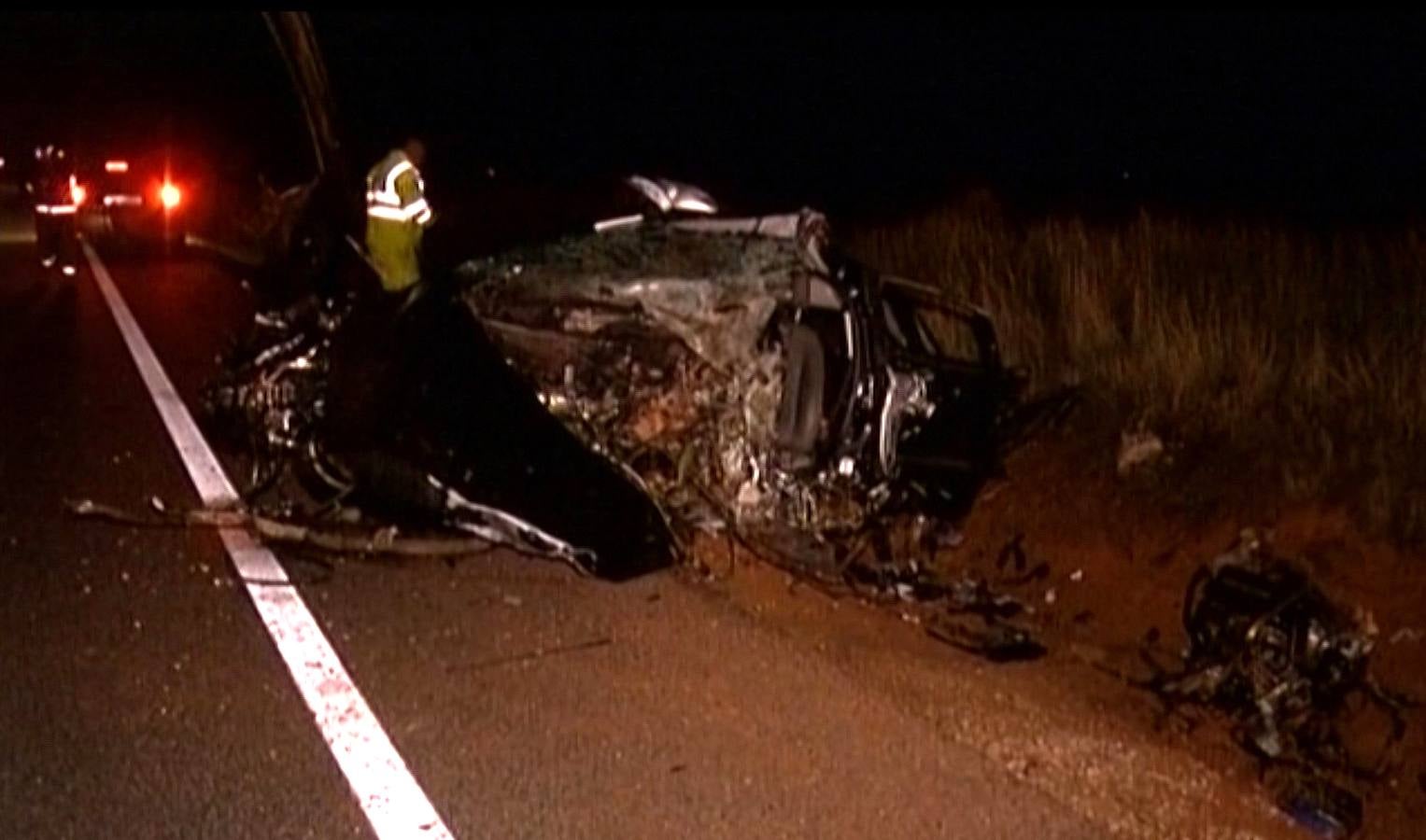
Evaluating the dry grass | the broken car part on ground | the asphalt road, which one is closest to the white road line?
the asphalt road

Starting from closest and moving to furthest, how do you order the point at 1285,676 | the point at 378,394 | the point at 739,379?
the point at 1285,676 → the point at 378,394 → the point at 739,379

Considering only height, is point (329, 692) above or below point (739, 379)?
below

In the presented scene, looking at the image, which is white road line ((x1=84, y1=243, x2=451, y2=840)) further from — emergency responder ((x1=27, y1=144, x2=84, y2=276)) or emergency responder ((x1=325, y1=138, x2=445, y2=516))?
emergency responder ((x1=27, y1=144, x2=84, y2=276))

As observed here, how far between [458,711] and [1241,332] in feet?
21.1

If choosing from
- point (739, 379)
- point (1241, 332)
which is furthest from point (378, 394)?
point (1241, 332)

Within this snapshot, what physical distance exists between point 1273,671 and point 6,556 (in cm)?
504

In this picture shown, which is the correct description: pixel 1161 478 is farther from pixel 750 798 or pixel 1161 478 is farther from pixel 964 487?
pixel 750 798

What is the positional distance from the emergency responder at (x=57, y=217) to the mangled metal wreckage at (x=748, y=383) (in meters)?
16.9

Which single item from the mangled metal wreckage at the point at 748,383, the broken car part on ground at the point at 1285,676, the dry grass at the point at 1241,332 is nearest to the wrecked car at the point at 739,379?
the mangled metal wreckage at the point at 748,383

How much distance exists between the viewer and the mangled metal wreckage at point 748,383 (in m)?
8.66

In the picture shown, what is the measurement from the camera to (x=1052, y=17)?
121ft

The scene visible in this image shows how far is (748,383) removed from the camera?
8.73m

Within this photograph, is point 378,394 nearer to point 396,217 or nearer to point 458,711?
point 458,711

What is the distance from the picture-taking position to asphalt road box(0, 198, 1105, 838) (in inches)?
204
